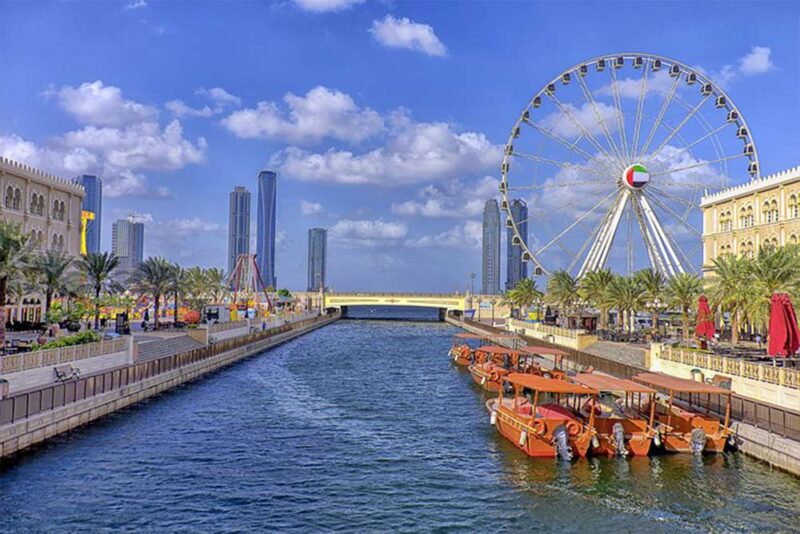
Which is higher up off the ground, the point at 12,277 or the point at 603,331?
the point at 12,277

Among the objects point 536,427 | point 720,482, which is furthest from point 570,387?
point 720,482

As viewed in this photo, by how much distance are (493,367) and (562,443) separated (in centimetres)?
2455

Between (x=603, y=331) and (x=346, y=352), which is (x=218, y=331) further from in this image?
(x=603, y=331)

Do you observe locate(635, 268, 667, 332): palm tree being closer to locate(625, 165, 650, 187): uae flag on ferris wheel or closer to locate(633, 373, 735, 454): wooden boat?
locate(625, 165, 650, 187): uae flag on ferris wheel

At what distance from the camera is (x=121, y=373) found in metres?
40.4

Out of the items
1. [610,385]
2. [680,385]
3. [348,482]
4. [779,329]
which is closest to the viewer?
[348,482]

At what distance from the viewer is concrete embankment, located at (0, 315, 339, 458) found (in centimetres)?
2786

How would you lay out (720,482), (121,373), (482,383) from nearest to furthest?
(720,482) → (121,373) → (482,383)

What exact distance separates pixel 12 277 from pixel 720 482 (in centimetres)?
4133

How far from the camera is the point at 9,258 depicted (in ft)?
127

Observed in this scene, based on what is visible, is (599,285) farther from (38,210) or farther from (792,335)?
(38,210)

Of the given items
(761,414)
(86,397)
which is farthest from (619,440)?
(86,397)

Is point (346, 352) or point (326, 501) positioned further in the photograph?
point (346, 352)

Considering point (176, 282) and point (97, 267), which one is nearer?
point (97, 267)
